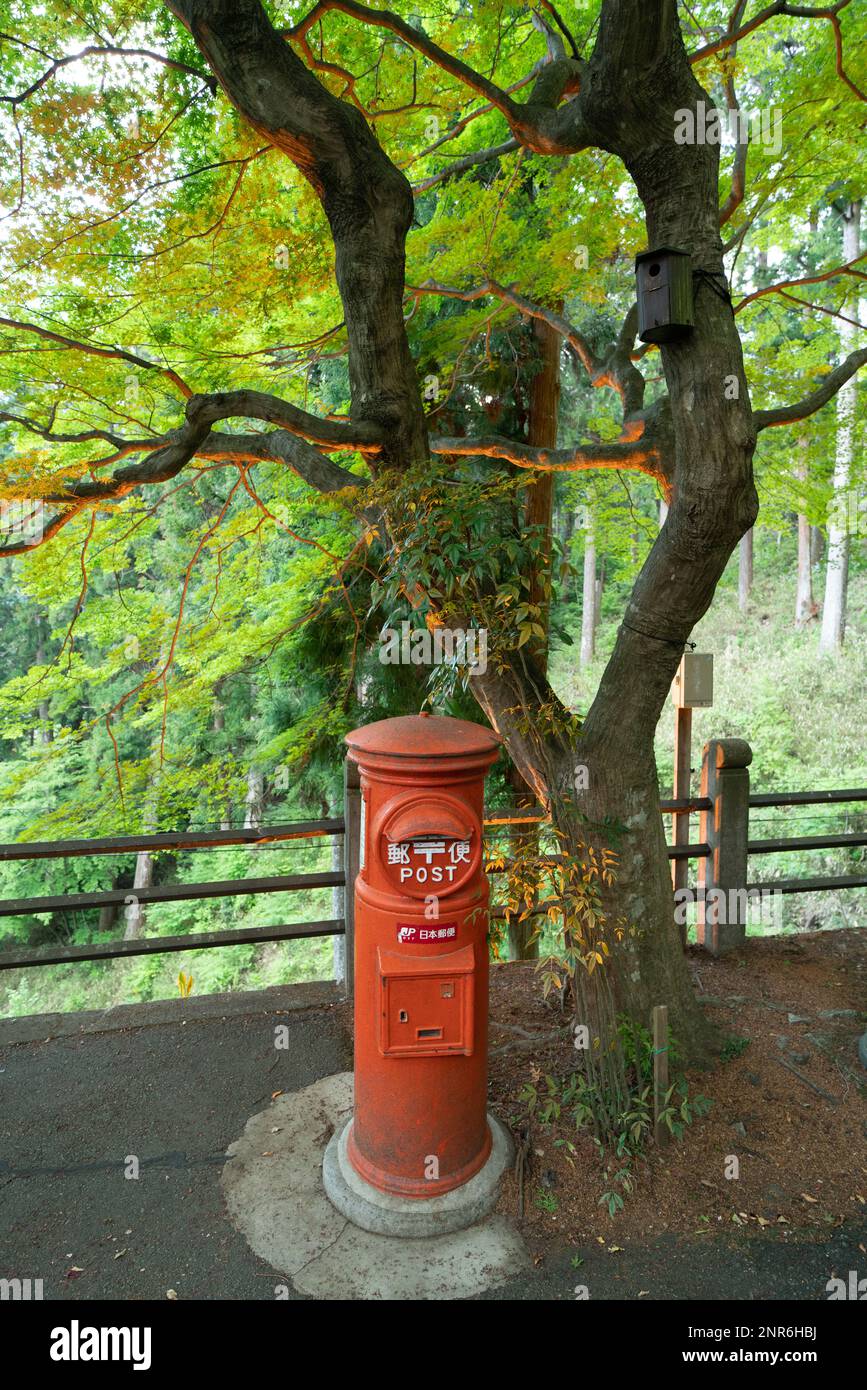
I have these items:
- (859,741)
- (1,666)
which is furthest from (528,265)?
(1,666)

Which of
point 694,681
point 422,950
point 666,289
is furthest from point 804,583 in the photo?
point 422,950

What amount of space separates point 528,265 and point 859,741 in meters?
11.4

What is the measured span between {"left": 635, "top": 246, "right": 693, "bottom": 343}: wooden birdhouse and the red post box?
1.97m

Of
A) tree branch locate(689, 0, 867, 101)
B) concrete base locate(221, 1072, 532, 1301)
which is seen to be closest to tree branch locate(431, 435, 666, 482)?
tree branch locate(689, 0, 867, 101)

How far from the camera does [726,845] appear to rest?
5504mm

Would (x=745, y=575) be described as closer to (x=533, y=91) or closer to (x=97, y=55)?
(x=533, y=91)

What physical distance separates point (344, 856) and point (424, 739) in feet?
6.92

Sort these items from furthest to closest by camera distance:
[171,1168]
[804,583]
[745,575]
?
[745,575]
[804,583]
[171,1168]

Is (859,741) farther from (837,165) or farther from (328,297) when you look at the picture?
(328,297)

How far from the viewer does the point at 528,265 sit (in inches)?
262

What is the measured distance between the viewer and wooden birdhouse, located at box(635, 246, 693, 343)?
3.29 metres

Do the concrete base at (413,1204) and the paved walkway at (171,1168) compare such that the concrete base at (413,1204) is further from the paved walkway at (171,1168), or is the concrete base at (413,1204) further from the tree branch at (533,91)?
the tree branch at (533,91)

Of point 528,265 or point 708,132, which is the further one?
point 528,265

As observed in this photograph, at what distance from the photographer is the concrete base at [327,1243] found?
9.84 ft
